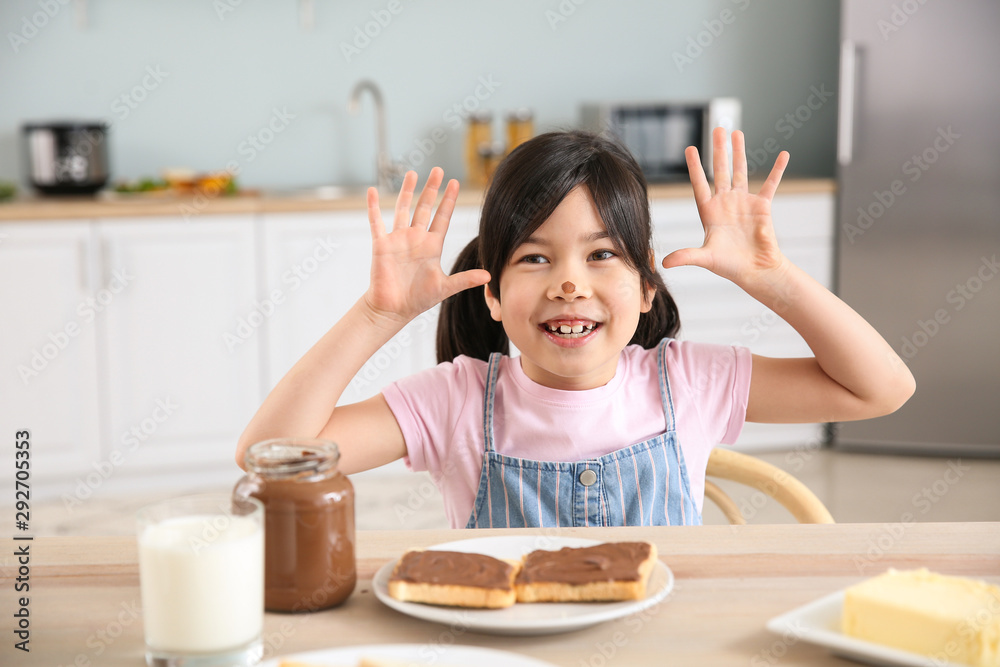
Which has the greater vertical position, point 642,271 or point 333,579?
point 642,271

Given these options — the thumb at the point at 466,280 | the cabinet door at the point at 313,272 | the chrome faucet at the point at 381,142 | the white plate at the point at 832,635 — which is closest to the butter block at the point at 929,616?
the white plate at the point at 832,635

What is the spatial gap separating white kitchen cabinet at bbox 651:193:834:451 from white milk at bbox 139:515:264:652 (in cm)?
248

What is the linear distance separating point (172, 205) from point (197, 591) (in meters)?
2.31

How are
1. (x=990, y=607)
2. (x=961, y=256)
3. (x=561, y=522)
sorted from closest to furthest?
1. (x=990, y=607)
2. (x=561, y=522)
3. (x=961, y=256)

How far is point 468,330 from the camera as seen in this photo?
128cm

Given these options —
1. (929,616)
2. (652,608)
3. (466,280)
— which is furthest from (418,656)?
(466,280)

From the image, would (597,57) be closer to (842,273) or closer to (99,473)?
(842,273)

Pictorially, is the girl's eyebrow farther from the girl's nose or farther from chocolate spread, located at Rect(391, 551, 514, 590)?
chocolate spread, located at Rect(391, 551, 514, 590)

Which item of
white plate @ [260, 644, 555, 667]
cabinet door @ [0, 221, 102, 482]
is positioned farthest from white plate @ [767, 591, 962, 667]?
cabinet door @ [0, 221, 102, 482]

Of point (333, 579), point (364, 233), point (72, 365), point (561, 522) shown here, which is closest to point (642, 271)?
point (561, 522)

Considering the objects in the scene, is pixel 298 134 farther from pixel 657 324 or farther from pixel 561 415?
pixel 561 415

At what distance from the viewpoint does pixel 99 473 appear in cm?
285

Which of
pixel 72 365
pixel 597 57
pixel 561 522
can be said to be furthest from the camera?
pixel 597 57

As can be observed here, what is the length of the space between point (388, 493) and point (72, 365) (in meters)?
0.95
